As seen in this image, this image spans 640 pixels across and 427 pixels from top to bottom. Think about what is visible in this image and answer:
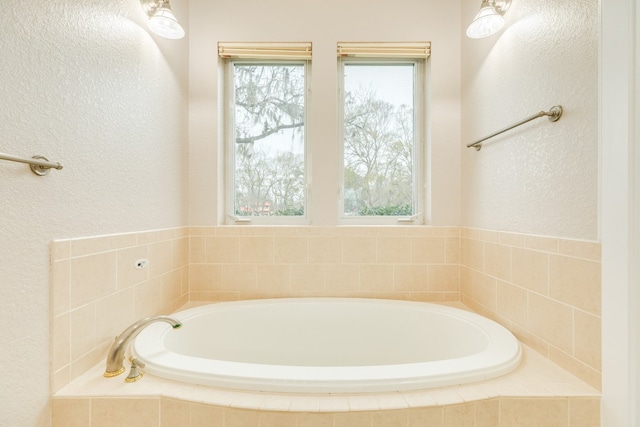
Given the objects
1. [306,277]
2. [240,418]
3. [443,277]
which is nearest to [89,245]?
[240,418]

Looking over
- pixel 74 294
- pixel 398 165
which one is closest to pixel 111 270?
pixel 74 294

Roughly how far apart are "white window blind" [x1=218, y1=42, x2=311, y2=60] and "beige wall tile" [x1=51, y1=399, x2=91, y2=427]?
1.84m

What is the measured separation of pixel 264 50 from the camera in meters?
1.80

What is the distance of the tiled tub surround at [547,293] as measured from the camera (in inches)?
35.0

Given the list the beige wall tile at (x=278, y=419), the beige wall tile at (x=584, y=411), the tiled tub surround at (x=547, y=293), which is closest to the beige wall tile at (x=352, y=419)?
the beige wall tile at (x=278, y=419)

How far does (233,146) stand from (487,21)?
60.8 inches

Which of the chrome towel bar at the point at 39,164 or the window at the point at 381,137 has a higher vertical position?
the window at the point at 381,137

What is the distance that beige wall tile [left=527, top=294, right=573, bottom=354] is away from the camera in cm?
97

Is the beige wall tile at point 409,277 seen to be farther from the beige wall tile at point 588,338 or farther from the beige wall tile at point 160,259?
the beige wall tile at point 160,259

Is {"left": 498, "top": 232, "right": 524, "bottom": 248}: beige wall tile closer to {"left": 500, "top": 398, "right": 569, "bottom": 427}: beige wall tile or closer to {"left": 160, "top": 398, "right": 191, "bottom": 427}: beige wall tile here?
{"left": 500, "top": 398, "right": 569, "bottom": 427}: beige wall tile

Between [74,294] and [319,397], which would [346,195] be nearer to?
[319,397]

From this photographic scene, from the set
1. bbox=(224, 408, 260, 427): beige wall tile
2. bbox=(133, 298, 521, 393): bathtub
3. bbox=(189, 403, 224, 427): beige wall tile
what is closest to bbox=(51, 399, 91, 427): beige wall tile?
bbox=(133, 298, 521, 393): bathtub

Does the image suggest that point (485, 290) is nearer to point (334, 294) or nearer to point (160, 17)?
point (334, 294)

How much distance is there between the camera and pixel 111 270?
3.61 ft
